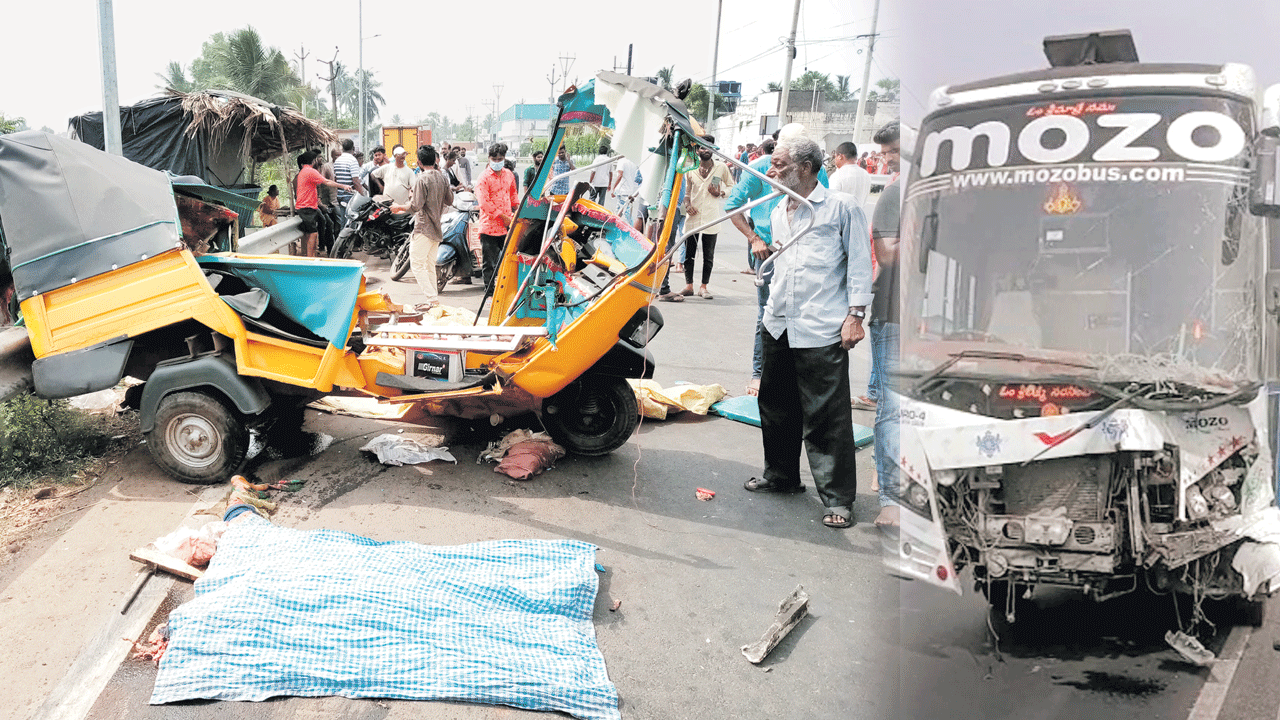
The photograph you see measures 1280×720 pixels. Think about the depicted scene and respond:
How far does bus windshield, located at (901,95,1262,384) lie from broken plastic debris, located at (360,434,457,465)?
3181 millimetres

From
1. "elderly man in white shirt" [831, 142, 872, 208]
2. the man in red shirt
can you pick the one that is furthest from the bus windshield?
the man in red shirt

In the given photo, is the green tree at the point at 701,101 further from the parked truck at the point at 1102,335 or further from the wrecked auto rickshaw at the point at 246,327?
the parked truck at the point at 1102,335

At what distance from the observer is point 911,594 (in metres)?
3.70

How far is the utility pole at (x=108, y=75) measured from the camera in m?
6.54

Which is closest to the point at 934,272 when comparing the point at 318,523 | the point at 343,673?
the point at 343,673

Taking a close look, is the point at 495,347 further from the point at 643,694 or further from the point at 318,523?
the point at 643,694

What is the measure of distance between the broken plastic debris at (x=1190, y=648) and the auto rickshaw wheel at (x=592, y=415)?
3.00 meters

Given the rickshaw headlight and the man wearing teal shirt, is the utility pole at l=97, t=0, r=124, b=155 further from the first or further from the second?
the man wearing teal shirt

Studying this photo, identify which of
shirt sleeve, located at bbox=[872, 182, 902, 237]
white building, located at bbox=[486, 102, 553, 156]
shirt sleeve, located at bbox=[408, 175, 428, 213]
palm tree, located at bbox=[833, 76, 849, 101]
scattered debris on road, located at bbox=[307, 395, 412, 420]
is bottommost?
scattered debris on road, located at bbox=[307, 395, 412, 420]

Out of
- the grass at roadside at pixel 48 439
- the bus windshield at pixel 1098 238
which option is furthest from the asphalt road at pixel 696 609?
the bus windshield at pixel 1098 238

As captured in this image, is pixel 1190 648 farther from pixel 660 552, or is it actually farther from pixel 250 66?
pixel 250 66

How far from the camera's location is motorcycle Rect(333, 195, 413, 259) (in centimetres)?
1366

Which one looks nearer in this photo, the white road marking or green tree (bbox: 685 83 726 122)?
the white road marking

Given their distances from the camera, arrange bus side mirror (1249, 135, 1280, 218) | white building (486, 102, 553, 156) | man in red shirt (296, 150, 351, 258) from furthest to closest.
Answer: white building (486, 102, 553, 156)
man in red shirt (296, 150, 351, 258)
bus side mirror (1249, 135, 1280, 218)
